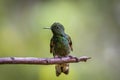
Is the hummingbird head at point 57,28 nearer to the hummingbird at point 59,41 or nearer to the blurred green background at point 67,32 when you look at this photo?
the hummingbird at point 59,41

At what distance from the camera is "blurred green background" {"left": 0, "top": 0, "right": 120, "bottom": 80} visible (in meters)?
3.29

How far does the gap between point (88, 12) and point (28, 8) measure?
66 centimetres

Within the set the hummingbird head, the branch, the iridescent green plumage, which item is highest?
the hummingbird head

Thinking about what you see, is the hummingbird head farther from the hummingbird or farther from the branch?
the branch

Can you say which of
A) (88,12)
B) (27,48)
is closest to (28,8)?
(27,48)

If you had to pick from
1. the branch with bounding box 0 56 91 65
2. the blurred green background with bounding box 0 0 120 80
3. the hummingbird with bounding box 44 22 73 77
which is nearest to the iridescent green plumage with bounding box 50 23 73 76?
the hummingbird with bounding box 44 22 73 77

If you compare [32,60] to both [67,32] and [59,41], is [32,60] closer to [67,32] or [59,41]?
[59,41]

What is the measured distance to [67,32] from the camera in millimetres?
3391

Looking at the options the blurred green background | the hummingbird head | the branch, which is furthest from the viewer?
the blurred green background

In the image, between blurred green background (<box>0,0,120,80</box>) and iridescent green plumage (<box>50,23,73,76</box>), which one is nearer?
iridescent green plumage (<box>50,23,73,76</box>)

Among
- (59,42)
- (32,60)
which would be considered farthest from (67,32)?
(32,60)

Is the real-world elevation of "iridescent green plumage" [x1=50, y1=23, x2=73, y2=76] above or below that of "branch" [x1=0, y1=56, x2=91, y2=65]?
above

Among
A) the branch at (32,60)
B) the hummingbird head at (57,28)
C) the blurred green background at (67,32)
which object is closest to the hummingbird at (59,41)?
the hummingbird head at (57,28)

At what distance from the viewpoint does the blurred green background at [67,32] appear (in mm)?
3294
